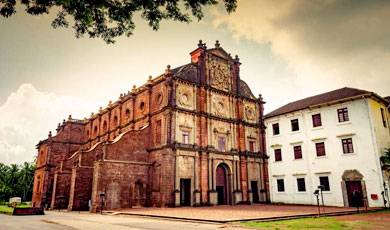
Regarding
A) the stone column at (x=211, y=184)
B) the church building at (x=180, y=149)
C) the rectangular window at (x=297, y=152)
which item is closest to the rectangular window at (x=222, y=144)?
the church building at (x=180, y=149)

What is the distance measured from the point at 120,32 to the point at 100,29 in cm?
53

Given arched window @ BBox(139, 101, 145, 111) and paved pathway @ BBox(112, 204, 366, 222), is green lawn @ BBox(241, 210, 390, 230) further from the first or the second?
arched window @ BBox(139, 101, 145, 111)

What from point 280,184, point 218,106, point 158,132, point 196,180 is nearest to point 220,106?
point 218,106

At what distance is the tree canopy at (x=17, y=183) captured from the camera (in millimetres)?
68250

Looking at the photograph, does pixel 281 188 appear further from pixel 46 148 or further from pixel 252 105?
pixel 46 148

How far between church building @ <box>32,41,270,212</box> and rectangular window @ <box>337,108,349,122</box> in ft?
37.0

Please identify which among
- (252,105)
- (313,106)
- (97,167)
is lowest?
(97,167)

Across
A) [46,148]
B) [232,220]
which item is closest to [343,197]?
[232,220]

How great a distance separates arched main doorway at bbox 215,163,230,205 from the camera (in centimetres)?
3153

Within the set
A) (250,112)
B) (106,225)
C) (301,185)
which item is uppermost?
(250,112)

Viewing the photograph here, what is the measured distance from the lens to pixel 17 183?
232ft

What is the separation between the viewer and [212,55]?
34594mm

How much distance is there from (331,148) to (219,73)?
15.0m

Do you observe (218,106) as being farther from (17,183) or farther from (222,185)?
(17,183)
